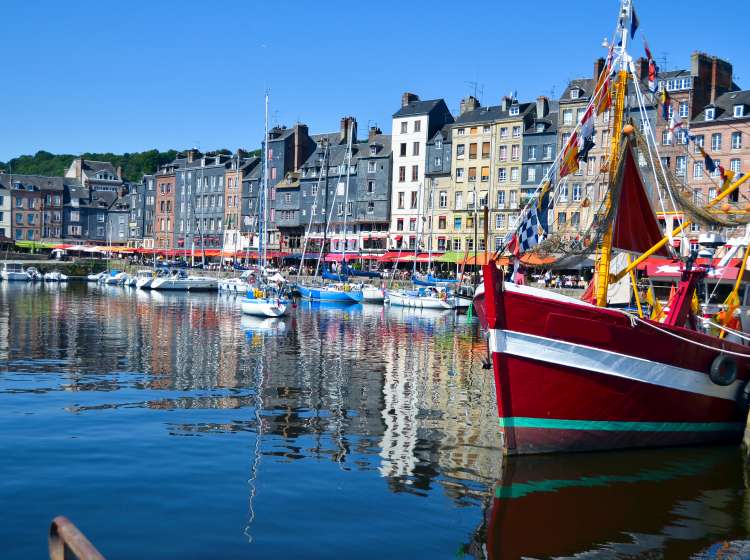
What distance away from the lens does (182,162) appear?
138m

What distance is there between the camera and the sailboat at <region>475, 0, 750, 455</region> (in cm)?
1709

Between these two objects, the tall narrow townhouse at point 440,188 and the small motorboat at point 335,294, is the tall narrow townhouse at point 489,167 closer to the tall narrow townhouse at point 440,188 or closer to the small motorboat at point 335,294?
the tall narrow townhouse at point 440,188

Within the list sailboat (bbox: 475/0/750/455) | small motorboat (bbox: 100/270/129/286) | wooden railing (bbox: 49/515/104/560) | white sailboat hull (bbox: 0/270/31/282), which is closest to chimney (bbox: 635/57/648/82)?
sailboat (bbox: 475/0/750/455)

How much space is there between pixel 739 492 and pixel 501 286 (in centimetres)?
646

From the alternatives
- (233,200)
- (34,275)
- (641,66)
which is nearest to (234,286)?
(233,200)

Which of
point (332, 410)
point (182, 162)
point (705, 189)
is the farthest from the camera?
point (182, 162)

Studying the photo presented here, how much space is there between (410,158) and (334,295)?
31047mm

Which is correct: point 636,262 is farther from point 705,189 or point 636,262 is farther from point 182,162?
point 182,162

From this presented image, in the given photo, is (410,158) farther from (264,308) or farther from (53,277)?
(53,277)

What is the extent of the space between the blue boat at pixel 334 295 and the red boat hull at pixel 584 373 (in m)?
58.6

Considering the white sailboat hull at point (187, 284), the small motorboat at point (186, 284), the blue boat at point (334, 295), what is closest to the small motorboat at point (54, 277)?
the small motorboat at point (186, 284)

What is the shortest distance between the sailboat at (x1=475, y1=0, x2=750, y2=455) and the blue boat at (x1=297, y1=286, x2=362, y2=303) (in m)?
57.1

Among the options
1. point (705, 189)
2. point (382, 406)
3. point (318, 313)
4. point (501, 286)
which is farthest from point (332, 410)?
point (705, 189)

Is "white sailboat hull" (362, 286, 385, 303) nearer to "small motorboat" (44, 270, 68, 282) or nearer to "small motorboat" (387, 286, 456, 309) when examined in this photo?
"small motorboat" (387, 286, 456, 309)
